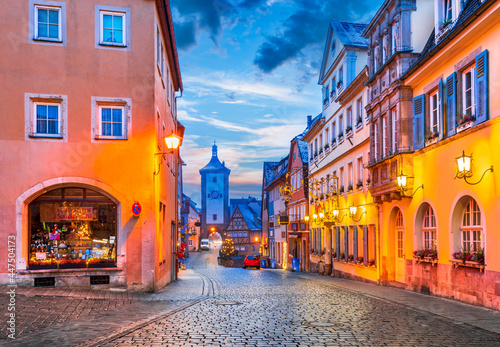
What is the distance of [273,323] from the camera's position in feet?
39.4

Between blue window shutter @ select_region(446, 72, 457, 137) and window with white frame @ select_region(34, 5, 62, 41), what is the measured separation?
1235cm

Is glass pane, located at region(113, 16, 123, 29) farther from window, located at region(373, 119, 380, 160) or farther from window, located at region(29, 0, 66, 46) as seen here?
window, located at region(373, 119, 380, 160)

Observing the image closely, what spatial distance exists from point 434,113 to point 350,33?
16349mm

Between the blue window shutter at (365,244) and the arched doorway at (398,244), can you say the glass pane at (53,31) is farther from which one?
the blue window shutter at (365,244)

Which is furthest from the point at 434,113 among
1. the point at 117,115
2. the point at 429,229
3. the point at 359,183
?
the point at 117,115

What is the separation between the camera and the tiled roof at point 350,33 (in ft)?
106

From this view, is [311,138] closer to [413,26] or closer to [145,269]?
[413,26]

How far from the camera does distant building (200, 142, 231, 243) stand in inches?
5315

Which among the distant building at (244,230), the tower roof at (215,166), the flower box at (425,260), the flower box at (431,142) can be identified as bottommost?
the distant building at (244,230)

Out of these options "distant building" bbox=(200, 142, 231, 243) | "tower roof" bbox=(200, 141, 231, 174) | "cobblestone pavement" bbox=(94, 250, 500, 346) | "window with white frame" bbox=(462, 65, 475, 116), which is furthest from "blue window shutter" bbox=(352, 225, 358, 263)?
"tower roof" bbox=(200, 141, 231, 174)

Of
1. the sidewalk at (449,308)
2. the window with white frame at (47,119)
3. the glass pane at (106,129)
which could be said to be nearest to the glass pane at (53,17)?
the window with white frame at (47,119)

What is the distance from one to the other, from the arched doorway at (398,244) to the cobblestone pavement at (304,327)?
280 inches

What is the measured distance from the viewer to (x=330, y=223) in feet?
115

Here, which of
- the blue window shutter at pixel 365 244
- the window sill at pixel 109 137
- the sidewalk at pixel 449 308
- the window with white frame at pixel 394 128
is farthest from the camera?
the blue window shutter at pixel 365 244
